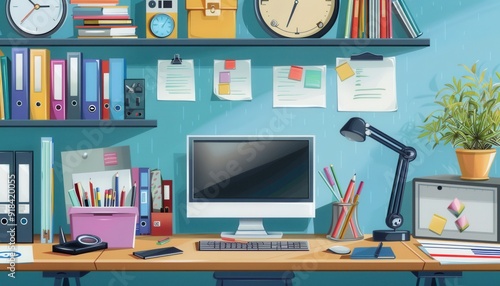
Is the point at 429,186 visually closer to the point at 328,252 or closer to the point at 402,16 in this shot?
the point at 328,252

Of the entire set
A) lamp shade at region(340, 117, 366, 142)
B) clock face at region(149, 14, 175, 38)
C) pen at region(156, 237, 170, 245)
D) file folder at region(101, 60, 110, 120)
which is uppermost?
clock face at region(149, 14, 175, 38)

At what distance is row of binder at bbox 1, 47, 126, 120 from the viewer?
8.57ft

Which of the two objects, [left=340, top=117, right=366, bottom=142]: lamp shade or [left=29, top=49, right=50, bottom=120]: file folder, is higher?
[left=29, top=49, right=50, bottom=120]: file folder

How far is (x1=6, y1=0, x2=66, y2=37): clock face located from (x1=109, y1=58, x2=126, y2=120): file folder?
0.33m

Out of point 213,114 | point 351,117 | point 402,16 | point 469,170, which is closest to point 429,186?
point 469,170

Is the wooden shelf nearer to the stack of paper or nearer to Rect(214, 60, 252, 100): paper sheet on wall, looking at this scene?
Rect(214, 60, 252, 100): paper sheet on wall

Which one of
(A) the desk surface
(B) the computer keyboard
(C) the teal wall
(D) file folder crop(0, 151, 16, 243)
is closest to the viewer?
(A) the desk surface

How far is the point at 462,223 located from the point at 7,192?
1.81 metres

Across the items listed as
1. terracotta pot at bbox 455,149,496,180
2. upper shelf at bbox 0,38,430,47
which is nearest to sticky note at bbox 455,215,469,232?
terracotta pot at bbox 455,149,496,180

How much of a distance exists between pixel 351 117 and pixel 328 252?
70 cm

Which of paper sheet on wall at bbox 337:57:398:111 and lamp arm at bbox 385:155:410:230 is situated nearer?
lamp arm at bbox 385:155:410:230

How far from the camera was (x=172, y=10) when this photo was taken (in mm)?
2764

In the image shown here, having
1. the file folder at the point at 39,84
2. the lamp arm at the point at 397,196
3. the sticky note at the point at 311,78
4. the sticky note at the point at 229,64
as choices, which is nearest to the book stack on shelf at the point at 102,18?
the file folder at the point at 39,84

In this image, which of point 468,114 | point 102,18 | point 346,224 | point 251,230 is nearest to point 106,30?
point 102,18
